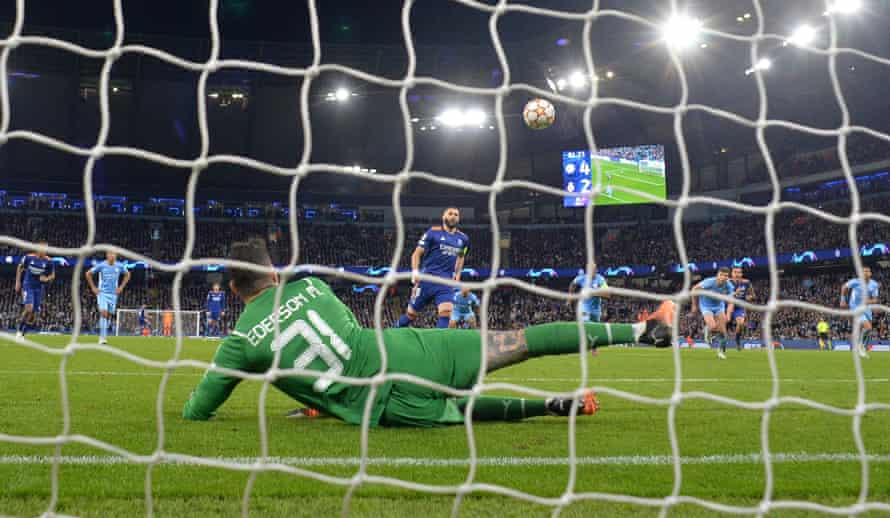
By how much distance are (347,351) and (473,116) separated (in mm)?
28111

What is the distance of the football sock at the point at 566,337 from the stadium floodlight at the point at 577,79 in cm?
2394

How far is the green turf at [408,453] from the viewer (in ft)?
7.73

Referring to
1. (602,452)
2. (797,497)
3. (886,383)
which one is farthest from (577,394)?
(886,383)

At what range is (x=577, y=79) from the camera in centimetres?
2706

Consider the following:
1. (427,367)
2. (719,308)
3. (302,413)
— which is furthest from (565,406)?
(719,308)

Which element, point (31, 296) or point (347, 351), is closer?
point (347, 351)

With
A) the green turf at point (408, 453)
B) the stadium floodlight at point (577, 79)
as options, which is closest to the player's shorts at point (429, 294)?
the green turf at point (408, 453)

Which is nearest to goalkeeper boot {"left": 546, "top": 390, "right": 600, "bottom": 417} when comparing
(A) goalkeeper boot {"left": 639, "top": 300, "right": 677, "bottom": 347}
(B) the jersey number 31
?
(A) goalkeeper boot {"left": 639, "top": 300, "right": 677, "bottom": 347}

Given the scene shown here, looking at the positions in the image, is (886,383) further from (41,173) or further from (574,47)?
(41,173)

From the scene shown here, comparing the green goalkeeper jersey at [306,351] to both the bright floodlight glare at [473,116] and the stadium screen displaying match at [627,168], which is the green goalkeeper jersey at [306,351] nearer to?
the bright floodlight glare at [473,116]

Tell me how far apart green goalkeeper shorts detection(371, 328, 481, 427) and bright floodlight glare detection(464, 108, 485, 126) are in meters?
27.7

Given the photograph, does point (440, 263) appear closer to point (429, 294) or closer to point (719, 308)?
point (429, 294)

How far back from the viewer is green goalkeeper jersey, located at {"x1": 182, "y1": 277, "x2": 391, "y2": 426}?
372 centimetres

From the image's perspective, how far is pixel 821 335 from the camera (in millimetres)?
27000
